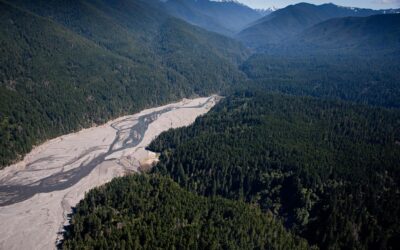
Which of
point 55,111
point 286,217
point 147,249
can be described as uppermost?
point 55,111

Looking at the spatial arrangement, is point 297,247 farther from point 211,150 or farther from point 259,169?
point 211,150

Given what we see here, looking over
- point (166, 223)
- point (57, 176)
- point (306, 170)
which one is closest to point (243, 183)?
point (306, 170)

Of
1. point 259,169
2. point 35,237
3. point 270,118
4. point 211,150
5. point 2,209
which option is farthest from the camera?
point 270,118

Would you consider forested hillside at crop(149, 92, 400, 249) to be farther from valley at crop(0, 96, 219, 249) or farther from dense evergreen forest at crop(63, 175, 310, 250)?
valley at crop(0, 96, 219, 249)

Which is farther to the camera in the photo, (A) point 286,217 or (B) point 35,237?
(A) point 286,217

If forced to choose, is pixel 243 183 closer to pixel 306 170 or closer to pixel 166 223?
pixel 306 170

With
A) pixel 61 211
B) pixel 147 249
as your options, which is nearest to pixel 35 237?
pixel 61 211
